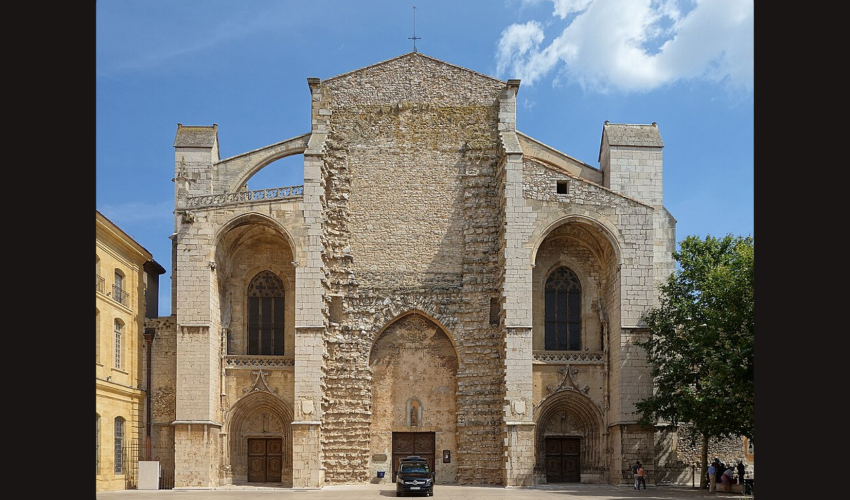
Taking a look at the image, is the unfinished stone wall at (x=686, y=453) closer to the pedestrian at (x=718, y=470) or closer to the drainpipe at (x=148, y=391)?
the pedestrian at (x=718, y=470)

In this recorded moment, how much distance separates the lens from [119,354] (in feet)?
88.0

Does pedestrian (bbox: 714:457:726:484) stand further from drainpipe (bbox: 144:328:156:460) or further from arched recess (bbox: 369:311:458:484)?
drainpipe (bbox: 144:328:156:460)

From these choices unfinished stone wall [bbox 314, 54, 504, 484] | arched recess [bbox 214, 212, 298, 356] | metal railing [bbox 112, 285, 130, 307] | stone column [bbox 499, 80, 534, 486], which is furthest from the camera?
arched recess [bbox 214, 212, 298, 356]

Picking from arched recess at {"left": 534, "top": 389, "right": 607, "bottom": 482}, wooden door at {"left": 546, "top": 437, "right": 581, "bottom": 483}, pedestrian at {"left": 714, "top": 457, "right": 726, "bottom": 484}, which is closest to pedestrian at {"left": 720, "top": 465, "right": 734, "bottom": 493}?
pedestrian at {"left": 714, "top": 457, "right": 726, "bottom": 484}

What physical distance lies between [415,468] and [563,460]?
6.58m

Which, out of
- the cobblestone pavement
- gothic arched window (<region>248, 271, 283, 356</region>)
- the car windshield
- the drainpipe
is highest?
gothic arched window (<region>248, 271, 283, 356</region>)

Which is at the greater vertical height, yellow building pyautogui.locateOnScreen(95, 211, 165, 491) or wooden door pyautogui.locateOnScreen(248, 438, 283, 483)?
yellow building pyautogui.locateOnScreen(95, 211, 165, 491)

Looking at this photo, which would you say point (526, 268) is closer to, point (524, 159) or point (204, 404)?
point (524, 159)

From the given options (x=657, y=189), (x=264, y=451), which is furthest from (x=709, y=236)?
(x=264, y=451)

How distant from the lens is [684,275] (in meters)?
26.0

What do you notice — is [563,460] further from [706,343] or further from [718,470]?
[706,343]

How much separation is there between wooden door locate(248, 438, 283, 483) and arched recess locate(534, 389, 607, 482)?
8300 mm

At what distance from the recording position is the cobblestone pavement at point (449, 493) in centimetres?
2219

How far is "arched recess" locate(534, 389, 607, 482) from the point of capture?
2755cm
